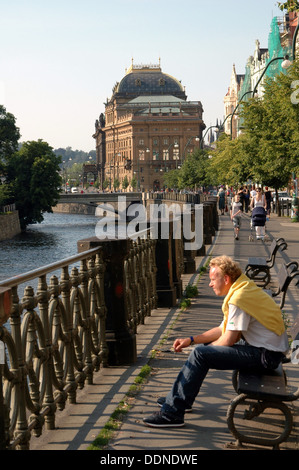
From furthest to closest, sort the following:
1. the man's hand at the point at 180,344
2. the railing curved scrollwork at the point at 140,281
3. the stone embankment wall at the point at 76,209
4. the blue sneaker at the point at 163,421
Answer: the stone embankment wall at the point at 76,209 < the railing curved scrollwork at the point at 140,281 < the man's hand at the point at 180,344 < the blue sneaker at the point at 163,421

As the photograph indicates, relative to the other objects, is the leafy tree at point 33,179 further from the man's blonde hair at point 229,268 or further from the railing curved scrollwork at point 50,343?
the man's blonde hair at point 229,268

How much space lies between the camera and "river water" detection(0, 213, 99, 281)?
53.8 metres

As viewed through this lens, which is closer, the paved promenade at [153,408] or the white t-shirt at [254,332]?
the paved promenade at [153,408]

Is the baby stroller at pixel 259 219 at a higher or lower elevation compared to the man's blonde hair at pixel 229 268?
lower

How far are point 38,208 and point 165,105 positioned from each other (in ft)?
327

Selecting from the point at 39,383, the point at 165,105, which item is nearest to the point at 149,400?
the point at 39,383

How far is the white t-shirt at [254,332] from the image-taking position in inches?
206

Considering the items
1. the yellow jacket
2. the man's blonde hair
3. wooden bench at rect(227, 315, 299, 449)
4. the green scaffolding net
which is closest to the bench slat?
wooden bench at rect(227, 315, 299, 449)

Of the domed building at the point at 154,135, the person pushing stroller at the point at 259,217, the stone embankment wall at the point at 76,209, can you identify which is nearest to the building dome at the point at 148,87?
the domed building at the point at 154,135

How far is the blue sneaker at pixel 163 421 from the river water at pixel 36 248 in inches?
1486

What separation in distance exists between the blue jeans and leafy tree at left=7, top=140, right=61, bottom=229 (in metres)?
80.4

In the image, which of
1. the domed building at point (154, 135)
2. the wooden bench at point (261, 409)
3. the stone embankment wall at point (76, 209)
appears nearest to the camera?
the wooden bench at point (261, 409)

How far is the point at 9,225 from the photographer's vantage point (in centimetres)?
7781

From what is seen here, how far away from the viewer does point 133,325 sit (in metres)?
8.29
